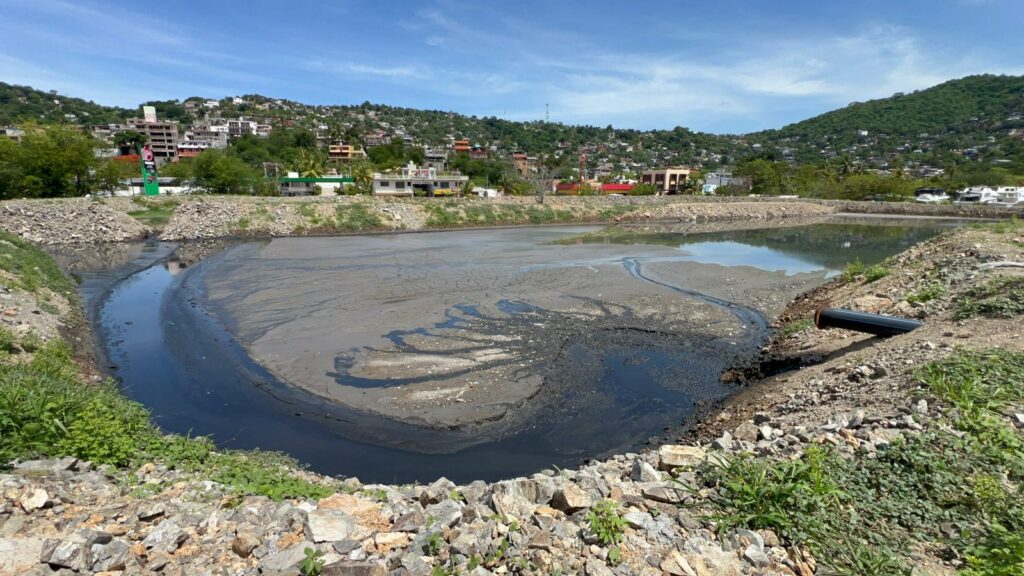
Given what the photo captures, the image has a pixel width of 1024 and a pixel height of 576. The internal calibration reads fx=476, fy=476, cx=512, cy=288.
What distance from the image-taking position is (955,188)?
78.3 metres

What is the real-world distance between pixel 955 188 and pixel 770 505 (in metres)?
103

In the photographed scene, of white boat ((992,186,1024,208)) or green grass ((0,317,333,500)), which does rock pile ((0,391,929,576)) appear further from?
white boat ((992,186,1024,208))

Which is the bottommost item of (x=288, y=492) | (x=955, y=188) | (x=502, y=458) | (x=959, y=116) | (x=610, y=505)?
(x=502, y=458)

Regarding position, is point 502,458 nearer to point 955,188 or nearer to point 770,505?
point 770,505

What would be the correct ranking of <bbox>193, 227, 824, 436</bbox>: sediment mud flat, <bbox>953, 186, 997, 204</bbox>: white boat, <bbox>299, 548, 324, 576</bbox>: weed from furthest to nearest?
<bbox>953, 186, 997, 204</bbox>: white boat < <bbox>193, 227, 824, 436</bbox>: sediment mud flat < <bbox>299, 548, 324, 576</bbox>: weed

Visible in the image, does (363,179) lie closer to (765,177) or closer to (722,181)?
(765,177)

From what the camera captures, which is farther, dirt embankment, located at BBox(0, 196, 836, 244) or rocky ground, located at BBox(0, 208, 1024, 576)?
dirt embankment, located at BBox(0, 196, 836, 244)

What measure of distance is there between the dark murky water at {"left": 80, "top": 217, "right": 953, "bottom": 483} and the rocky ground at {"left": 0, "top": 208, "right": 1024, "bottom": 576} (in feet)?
6.98

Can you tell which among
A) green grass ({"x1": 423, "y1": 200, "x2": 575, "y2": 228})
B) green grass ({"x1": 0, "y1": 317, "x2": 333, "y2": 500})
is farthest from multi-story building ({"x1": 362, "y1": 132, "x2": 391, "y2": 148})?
green grass ({"x1": 0, "y1": 317, "x2": 333, "y2": 500})

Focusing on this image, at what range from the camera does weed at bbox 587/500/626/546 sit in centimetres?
444

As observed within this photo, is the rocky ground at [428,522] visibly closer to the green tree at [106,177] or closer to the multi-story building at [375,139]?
the green tree at [106,177]

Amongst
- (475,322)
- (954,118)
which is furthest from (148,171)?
(954,118)

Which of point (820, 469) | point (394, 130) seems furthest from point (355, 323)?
point (394, 130)

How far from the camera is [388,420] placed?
10156mm
